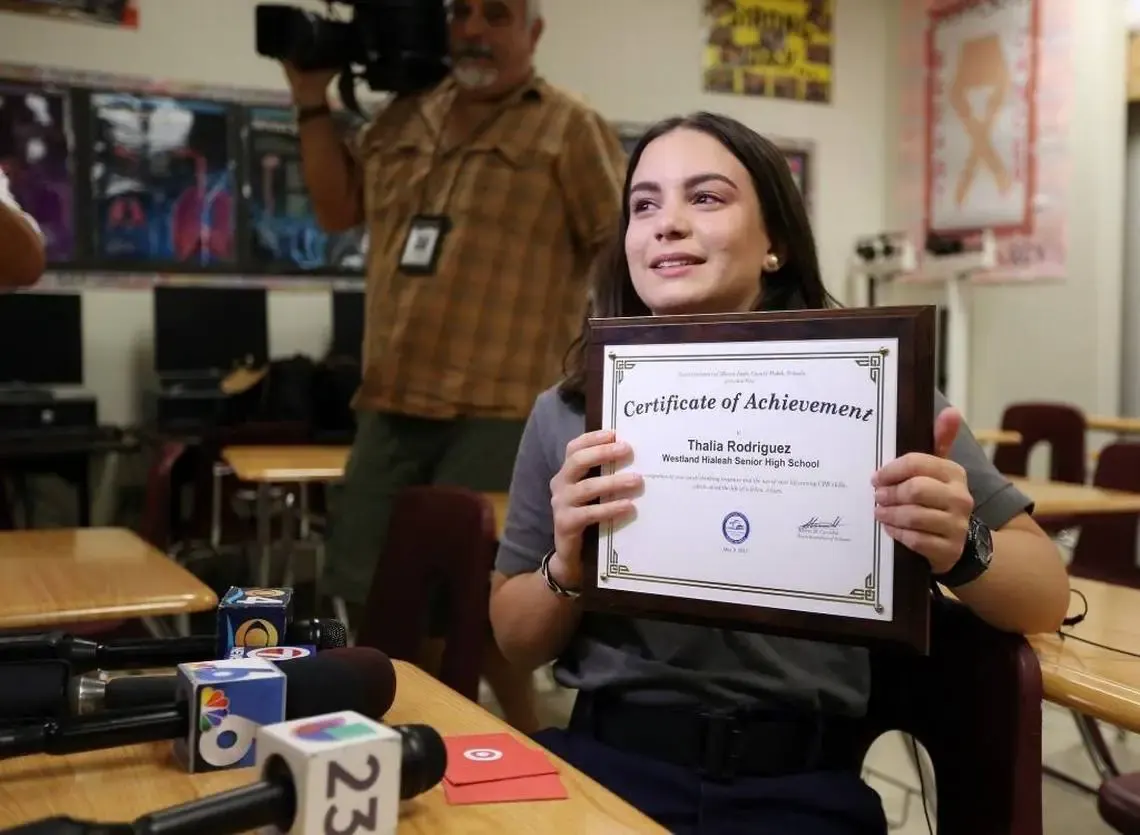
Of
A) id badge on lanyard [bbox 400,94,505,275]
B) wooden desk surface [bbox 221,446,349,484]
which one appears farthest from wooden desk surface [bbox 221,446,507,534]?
id badge on lanyard [bbox 400,94,505,275]

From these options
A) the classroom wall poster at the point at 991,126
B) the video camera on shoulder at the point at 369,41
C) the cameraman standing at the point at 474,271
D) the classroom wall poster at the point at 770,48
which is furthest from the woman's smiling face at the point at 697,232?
the classroom wall poster at the point at 770,48

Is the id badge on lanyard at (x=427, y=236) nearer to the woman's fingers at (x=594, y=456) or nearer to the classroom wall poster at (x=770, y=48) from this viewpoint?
the woman's fingers at (x=594, y=456)

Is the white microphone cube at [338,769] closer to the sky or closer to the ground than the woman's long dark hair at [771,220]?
closer to the ground

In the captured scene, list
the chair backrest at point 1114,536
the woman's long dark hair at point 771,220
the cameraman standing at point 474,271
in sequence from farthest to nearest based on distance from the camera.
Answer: the chair backrest at point 1114,536
the cameraman standing at point 474,271
the woman's long dark hair at point 771,220

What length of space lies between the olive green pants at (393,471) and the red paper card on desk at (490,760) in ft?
4.83

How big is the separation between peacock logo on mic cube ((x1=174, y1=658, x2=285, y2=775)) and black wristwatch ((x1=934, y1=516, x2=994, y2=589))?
61 centimetres

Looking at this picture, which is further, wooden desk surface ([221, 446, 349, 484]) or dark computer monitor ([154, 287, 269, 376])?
dark computer monitor ([154, 287, 269, 376])

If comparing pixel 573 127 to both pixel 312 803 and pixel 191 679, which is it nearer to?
pixel 191 679

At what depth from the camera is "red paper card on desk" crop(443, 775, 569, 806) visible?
84 centimetres

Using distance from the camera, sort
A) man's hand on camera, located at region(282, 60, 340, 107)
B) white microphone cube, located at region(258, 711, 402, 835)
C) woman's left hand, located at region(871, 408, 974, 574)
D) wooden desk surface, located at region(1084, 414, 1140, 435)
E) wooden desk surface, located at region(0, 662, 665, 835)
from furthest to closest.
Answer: wooden desk surface, located at region(1084, 414, 1140, 435), man's hand on camera, located at region(282, 60, 340, 107), woman's left hand, located at region(871, 408, 974, 574), wooden desk surface, located at region(0, 662, 665, 835), white microphone cube, located at region(258, 711, 402, 835)

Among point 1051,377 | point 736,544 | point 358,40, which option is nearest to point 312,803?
point 736,544

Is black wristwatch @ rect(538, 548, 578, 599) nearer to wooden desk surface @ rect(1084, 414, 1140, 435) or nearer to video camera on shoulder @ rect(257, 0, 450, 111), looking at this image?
video camera on shoulder @ rect(257, 0, 450, 111)

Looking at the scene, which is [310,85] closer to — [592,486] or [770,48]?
[592,486]

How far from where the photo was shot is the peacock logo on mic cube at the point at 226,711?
33.6 inches
